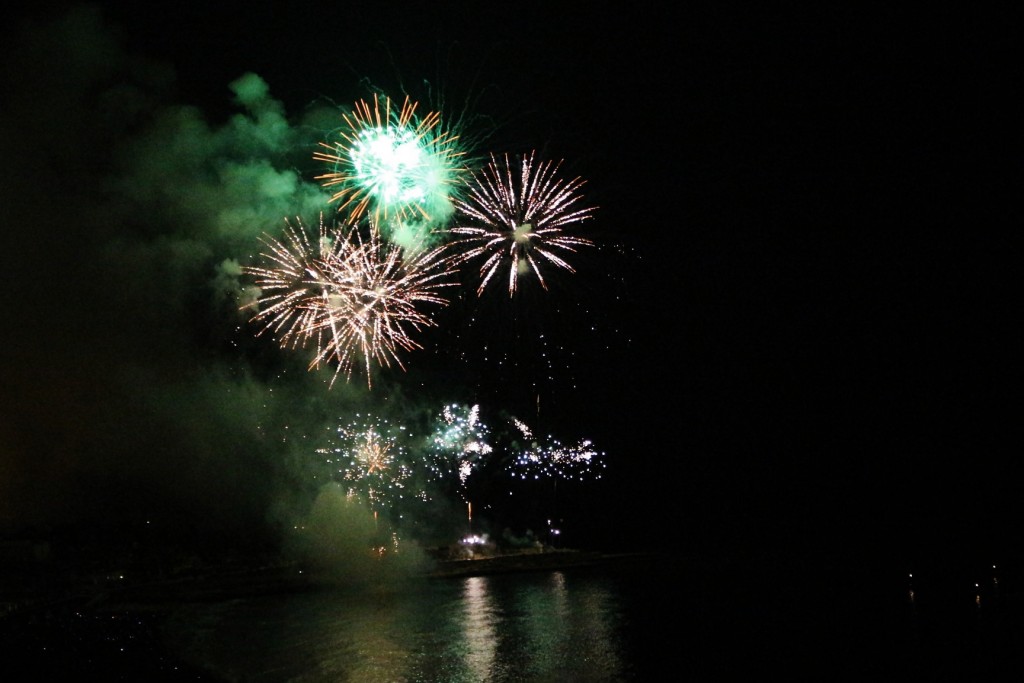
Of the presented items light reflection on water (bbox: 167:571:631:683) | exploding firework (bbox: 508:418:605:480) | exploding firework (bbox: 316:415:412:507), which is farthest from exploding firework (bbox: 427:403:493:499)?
light reflection on water (bbox: 167:571:631:683)

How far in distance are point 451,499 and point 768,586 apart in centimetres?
1402

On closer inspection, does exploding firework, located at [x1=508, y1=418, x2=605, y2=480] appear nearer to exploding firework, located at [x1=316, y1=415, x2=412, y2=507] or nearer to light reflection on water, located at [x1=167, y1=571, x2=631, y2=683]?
exploding firework, located at [x1=316, y1=415, x2=412, y2=507]

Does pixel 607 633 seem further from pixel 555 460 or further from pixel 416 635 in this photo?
pixel 555 460

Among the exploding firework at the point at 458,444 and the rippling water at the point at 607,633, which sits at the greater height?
the exploding firework at the point at 458,444

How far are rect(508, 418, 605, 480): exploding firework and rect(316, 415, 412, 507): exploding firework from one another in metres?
7.51

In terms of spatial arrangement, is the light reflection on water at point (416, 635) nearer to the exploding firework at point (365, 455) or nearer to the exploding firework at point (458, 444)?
the exploding firework at point (365, 455)

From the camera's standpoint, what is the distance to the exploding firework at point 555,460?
3219cm

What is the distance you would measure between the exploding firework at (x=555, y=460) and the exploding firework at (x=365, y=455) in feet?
24.6

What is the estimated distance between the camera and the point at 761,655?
1123 centimetres

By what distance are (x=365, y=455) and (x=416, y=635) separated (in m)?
11.8

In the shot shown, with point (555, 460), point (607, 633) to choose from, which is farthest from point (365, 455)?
point (607, 633)

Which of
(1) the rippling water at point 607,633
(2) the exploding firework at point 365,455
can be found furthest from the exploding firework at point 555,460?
(1) the rippling water at point 607,633

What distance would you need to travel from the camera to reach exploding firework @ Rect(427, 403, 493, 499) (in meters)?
27.7

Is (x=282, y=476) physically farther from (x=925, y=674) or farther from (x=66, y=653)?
(x=925, y=674)
